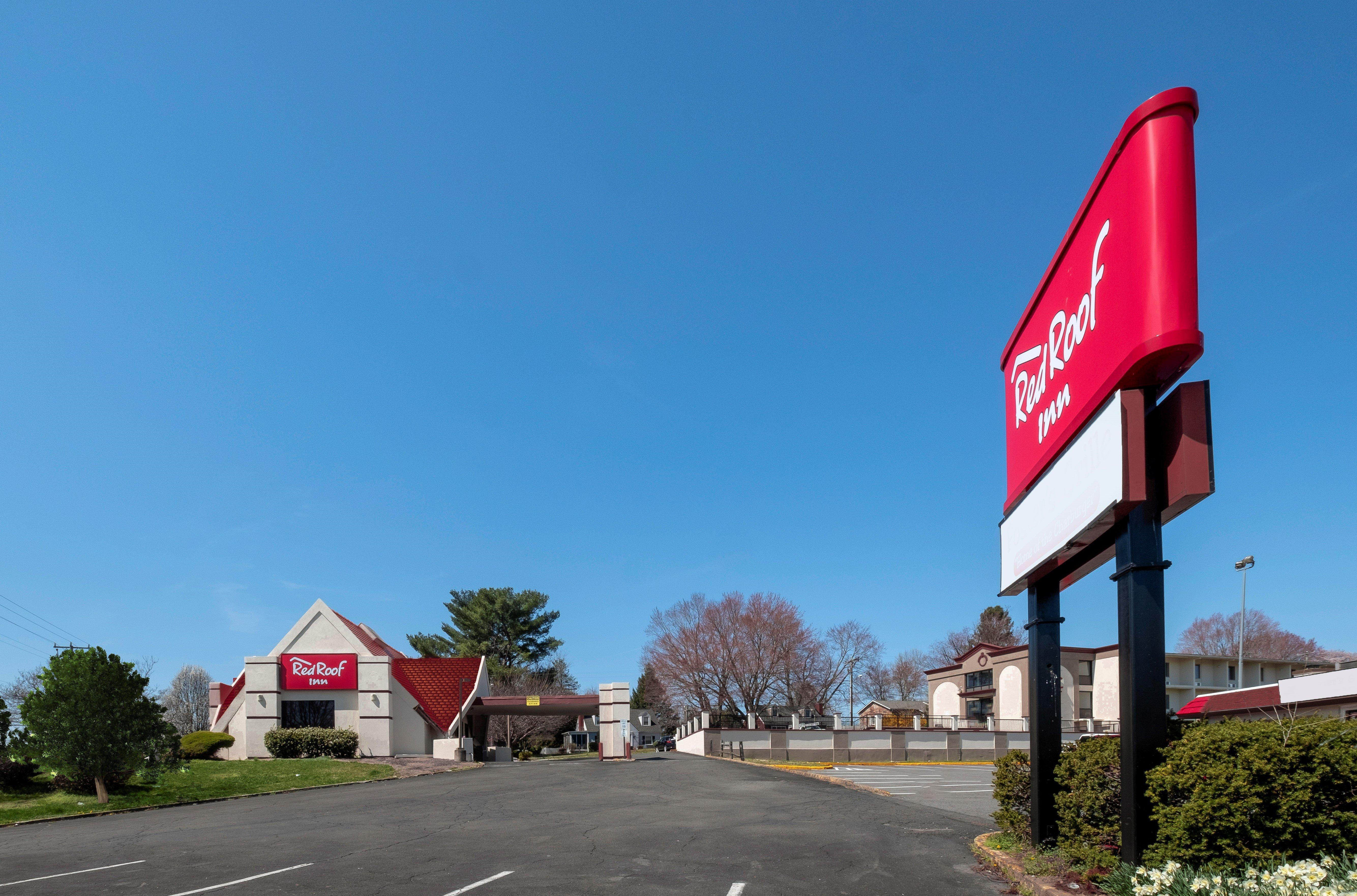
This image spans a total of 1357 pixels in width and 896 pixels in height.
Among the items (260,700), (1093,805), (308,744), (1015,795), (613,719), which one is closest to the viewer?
(1093,805)

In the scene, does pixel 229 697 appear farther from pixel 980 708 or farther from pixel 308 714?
pixel 980 708

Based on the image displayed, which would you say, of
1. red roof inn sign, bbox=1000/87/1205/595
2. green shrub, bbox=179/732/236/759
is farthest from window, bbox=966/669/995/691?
red roof inn sign, bbox=1000/87/1205/595

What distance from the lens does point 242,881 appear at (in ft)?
32.8

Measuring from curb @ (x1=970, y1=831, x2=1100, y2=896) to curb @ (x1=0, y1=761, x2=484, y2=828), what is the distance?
18.0 metres

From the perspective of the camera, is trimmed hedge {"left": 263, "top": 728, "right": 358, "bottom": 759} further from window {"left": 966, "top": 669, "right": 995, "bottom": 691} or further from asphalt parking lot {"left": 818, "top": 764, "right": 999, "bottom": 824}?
window {"left": 966, "top": 669, "right": 995, "bottom": 691}

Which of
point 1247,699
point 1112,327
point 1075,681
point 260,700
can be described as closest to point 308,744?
point 260,700

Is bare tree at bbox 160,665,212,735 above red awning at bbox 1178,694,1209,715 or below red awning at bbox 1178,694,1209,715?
below

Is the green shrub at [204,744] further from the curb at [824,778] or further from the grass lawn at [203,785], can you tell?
the curb at [824,778]

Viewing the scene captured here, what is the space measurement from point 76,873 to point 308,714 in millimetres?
30032

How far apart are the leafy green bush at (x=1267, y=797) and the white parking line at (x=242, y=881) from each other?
9409 millimetres

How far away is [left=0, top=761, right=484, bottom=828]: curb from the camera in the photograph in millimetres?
18109

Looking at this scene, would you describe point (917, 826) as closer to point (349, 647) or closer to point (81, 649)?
point (81, 649)

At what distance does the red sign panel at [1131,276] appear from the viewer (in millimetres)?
7270

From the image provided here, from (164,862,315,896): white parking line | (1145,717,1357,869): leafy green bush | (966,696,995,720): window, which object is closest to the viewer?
(1145,717,1357,869): leafy green bush
